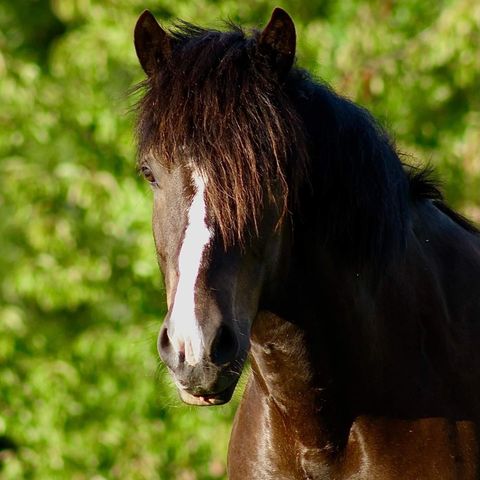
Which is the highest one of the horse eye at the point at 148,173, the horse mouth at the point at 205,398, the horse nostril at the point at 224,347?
the horse eye at the point at 148,173

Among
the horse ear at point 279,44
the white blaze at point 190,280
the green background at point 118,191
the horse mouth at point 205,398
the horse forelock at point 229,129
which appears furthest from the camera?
the green background at point 118,191

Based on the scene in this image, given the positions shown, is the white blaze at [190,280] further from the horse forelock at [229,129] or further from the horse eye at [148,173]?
the horse eye at [148,173]

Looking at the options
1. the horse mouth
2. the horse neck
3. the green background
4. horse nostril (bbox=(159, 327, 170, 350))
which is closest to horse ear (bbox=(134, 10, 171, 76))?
the horse neck

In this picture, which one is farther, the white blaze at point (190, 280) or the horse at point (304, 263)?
the horse at point (304, 263)

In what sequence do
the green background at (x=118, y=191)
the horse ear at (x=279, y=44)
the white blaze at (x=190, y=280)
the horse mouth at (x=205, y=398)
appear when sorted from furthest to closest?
the green background at (x=118, y=191) → the horse ear at (x=279, y=44) → the horse mouth at (x=205, y=398) → the white blaze at (x=190, y=280)

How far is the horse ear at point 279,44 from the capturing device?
350cm

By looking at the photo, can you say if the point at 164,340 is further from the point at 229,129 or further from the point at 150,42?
the point at 150,42

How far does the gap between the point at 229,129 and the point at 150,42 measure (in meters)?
0.48

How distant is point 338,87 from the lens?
331 inches

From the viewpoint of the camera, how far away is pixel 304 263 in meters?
3.58

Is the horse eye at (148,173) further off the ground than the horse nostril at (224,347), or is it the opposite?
the horse eye at (148,173)

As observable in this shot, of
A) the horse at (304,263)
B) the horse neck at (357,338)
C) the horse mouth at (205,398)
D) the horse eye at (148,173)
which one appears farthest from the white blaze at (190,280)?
the horse neck at (357,338)

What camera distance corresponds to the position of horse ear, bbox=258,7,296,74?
3496 millimetres

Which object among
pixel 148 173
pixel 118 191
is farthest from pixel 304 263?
pixel 118 191
